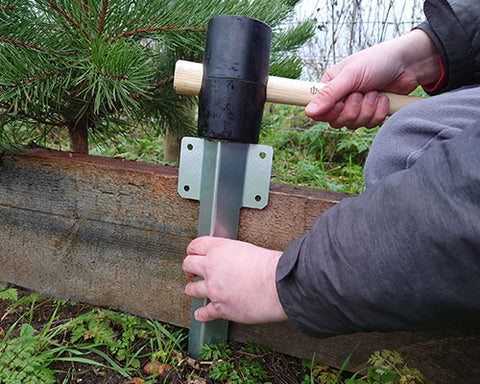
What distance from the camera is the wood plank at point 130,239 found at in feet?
4.16

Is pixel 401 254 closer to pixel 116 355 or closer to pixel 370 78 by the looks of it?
pixel 370 78

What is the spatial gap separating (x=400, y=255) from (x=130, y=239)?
1037mm

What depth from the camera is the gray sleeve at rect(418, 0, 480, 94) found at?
1202mm

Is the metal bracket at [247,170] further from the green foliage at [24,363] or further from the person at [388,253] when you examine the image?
the green foliage at [24,363]

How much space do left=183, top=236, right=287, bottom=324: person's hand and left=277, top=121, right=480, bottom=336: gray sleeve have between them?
8 cm

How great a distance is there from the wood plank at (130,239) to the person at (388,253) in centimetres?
26

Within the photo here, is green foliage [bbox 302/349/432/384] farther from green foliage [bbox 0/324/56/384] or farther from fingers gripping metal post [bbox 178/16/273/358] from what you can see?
green foliage [bbox 0/324/56/384]

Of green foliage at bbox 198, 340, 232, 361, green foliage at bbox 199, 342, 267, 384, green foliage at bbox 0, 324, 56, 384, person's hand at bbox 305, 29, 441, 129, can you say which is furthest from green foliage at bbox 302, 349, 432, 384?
green foliage at bbox 0, 324, 56, 384

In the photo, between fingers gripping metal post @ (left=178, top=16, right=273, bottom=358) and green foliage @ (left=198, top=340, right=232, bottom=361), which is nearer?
fingers gripping metal post @ (left=178, top=16, right=273, bottom=358)

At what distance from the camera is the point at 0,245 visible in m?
1.58

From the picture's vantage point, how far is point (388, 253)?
0.72m

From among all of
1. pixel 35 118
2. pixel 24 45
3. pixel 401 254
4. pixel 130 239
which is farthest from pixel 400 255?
pixel 35 118

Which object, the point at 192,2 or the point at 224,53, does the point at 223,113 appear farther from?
the point at 192,2

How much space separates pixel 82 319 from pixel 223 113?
3.29 ft
